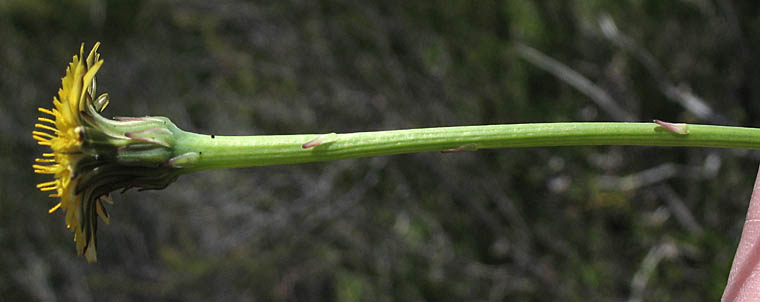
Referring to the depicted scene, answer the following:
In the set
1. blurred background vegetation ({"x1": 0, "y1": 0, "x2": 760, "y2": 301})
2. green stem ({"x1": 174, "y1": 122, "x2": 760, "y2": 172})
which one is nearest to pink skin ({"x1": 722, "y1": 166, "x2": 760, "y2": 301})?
green stem ({"x1": 174, "y1": 122, "x2": 760, "y2": 172})

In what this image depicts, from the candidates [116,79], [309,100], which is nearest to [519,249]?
[309,100]

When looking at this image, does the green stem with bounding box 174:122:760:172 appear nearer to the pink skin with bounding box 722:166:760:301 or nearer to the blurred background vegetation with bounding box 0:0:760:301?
the pink skin with bounding box 722:166:760:301

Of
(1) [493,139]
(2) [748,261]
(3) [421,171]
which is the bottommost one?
(2) [748,261]

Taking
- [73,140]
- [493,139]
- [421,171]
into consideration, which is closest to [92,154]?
[73,140]

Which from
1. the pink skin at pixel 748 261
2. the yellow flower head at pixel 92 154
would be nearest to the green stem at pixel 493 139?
the yellow flower head at pixel 92 154

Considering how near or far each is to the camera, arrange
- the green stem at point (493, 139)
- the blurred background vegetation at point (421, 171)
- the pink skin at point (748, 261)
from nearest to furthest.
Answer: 1. the green stem at point (493, 139)
2. the pink skin at point (748, 261)
3. the blurred background vegetation at point (421, 171)

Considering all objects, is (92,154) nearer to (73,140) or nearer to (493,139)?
(73,140)

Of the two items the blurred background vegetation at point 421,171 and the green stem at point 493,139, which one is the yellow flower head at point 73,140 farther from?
the blurred background vegetation at point 421,171
